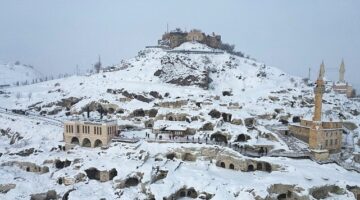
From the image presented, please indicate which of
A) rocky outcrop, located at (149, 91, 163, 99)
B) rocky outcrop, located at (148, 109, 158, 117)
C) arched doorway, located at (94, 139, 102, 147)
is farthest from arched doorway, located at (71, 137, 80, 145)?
rocky outcrop, located at (149, 91, 163, 99)

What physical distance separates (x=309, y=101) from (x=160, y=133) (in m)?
40.7

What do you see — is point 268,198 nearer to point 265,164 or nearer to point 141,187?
point 265,164

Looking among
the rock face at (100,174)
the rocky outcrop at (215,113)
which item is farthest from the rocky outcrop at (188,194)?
the rocky outcrop at (215,113)

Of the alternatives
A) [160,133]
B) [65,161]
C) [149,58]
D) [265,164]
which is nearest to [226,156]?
[265,164]

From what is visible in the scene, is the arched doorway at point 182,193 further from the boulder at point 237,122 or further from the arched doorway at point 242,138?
the boulder at point 237,122

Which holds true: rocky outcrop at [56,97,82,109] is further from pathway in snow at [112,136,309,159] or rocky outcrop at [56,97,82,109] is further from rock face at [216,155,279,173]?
rock face at [216,155,279,173]

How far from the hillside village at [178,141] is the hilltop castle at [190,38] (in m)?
22.7

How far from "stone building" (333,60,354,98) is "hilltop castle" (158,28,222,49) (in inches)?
1623

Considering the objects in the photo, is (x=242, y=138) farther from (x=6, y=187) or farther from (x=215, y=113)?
(x=6, y=187)

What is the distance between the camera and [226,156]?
5428 centimetres

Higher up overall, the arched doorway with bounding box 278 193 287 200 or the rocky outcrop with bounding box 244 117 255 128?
the rocky outcrop with bounding box 244 117 255 128

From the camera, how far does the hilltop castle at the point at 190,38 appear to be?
12374 centimetres

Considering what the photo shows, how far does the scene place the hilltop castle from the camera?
123744mm

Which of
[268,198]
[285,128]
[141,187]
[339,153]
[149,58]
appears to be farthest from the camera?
[149,58]
